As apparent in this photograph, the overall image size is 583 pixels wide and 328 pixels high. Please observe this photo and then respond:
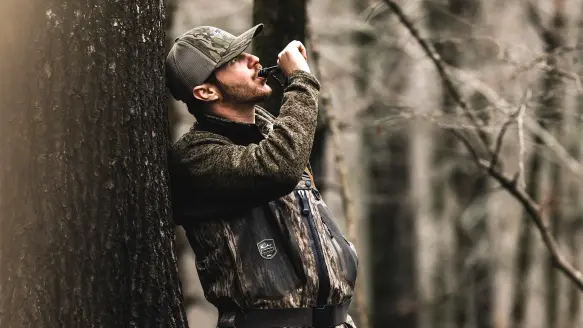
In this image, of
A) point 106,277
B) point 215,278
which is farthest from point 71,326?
point 215,278

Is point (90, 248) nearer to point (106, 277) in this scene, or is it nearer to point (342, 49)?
point (106, 277)

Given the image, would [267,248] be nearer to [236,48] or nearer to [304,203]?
[304,203]

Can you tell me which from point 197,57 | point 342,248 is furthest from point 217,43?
point 342,248

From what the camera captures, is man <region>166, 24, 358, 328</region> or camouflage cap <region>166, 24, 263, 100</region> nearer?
man <region>166, 24, 358, 328</region>

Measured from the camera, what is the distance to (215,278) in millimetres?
3471

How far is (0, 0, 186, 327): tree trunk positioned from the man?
0.28m

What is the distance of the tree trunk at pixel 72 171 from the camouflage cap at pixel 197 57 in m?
0.33

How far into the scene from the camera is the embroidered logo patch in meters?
3.38

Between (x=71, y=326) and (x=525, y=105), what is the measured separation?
333cm

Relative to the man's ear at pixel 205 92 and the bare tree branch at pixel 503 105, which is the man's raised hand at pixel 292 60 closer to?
the man's ear at pixel 205 92

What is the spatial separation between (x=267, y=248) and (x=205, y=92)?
644mm

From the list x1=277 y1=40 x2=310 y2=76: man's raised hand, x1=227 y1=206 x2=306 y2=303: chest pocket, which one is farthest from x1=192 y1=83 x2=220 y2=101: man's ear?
x1=227 y1=206 x2=306 y2=303: chest pocket

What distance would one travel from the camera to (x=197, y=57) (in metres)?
3.58

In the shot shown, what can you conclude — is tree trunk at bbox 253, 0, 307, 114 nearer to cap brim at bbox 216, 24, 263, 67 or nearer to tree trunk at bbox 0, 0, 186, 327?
cap brim at bbox 216, 24, 263, 67
